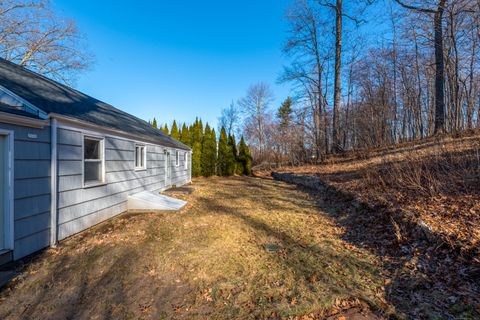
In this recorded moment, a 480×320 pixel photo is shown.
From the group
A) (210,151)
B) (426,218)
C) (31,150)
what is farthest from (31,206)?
(210,151)

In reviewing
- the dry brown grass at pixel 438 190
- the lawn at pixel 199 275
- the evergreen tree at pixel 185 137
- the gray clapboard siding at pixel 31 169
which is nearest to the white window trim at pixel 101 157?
the gray clapboard siding at pixel 31 169

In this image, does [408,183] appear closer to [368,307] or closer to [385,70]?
[368,307]

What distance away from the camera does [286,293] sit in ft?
9.04

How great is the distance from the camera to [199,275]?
10.6 feet

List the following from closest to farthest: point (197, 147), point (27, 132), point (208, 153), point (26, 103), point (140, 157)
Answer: point (27, 132) → point (26, 103) → point (140, 157) → point (197, 147) → point (208, 153)

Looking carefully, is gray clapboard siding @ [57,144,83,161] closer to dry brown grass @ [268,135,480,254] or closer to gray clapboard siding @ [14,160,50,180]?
gray clapboard siding @ [14,160,50,180]

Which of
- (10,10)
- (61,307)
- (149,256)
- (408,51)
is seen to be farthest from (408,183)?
(10,10)

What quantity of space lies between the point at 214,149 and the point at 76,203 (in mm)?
14758

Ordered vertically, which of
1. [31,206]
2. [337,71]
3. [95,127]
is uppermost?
[337,71]

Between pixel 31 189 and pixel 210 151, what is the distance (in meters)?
15.3

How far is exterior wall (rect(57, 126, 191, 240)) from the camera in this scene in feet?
14.5

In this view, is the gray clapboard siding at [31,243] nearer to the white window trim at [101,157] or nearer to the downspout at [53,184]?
the downspout at [53,184]

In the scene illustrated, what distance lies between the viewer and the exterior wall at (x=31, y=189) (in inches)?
140

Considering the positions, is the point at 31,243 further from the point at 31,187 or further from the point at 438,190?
the point at 438,190
